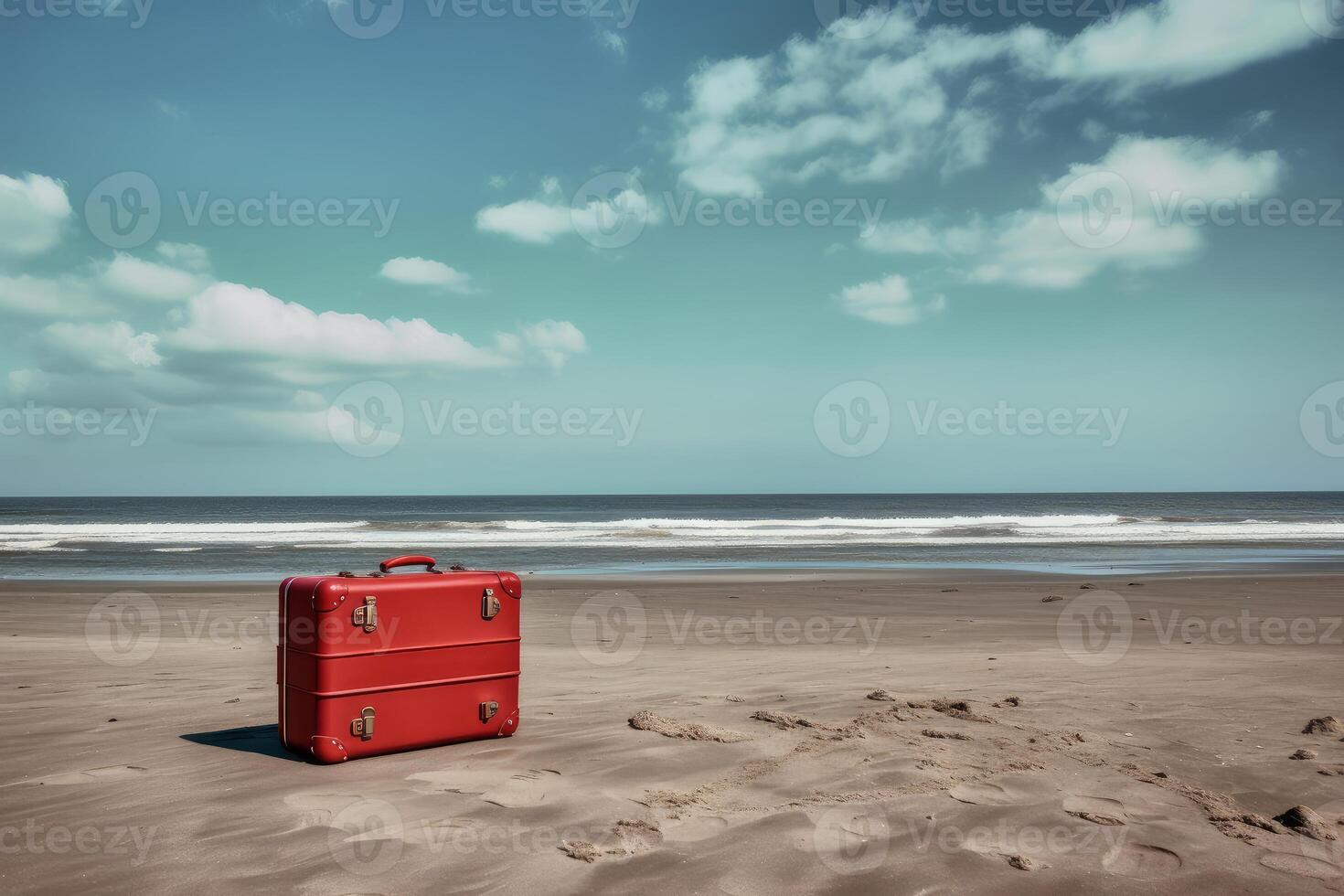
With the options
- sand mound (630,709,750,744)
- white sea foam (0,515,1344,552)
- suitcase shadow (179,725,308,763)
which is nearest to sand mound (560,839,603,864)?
sand mound (630,709,750,744)

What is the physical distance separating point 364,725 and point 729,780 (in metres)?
2.12

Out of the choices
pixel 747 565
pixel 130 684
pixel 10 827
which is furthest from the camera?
pixel 747 565

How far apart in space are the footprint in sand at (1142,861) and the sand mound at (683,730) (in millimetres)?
2199

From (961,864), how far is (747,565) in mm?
19510

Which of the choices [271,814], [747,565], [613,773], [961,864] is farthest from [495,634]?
[747,565]

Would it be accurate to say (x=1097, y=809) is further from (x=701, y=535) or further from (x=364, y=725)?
(x=701, y=535)

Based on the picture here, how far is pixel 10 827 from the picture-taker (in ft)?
12.3

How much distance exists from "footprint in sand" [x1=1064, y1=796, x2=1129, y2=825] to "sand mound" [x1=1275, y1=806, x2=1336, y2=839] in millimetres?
696

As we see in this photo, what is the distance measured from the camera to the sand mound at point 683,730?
5.13 meters

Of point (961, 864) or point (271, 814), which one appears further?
point (271, 814)

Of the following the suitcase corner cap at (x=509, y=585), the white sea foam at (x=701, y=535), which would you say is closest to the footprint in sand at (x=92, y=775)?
the suitcase corner cap at (x=509, y=585)

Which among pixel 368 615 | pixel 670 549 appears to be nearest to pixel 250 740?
pixel 368 615

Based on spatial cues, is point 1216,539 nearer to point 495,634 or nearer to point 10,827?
point 495,634

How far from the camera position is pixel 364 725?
4684 millimetres
